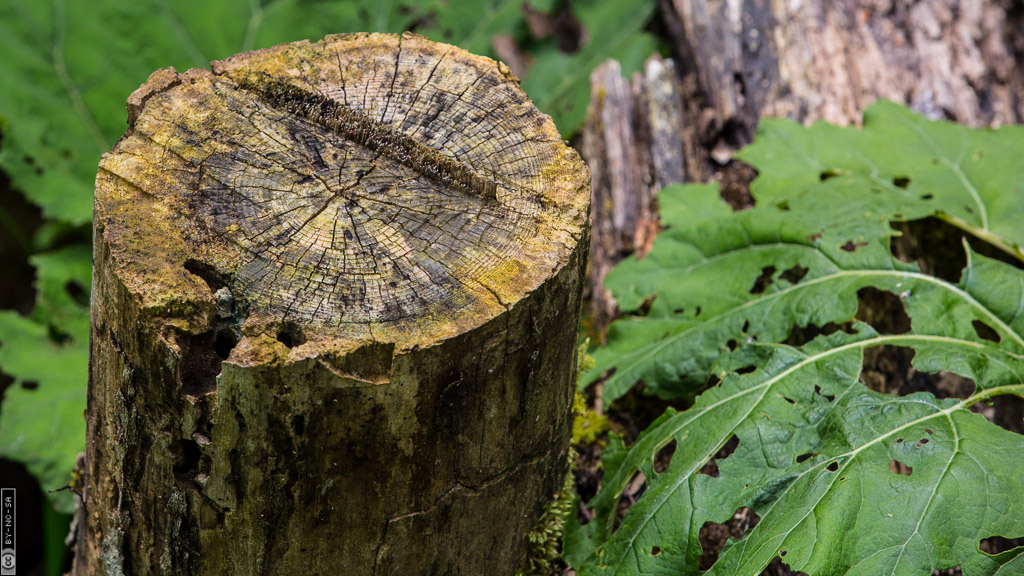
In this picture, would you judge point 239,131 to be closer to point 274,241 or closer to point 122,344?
point 274,241

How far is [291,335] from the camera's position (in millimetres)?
1609

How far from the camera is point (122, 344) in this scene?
1.72 m

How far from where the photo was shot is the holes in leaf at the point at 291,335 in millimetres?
1597

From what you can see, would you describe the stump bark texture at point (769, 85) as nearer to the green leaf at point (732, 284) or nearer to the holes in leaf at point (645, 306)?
the holes in leaf at point (645, 306)

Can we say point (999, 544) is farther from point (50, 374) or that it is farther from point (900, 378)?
point (50, 374)

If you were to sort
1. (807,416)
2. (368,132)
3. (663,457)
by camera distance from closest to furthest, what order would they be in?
1. (368,132)
2. (807,416)
3. (663,457)

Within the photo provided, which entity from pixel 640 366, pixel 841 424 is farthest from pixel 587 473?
pixel 841 424

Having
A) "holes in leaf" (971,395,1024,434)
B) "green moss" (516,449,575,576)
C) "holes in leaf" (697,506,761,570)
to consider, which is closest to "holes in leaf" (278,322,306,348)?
"green moss" (516,449,575,576)

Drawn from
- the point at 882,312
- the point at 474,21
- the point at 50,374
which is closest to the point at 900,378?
the point at 882,312

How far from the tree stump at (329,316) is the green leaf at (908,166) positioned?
1.48 meters

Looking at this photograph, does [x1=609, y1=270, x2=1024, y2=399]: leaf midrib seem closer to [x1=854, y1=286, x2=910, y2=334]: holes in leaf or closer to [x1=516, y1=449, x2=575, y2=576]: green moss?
[x1=854, y1=286, x2=910, y2=334]: holes in leaf

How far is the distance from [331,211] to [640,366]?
4.15 ft

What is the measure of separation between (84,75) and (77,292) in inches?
45.5

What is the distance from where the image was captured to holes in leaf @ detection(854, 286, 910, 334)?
2783 mm
